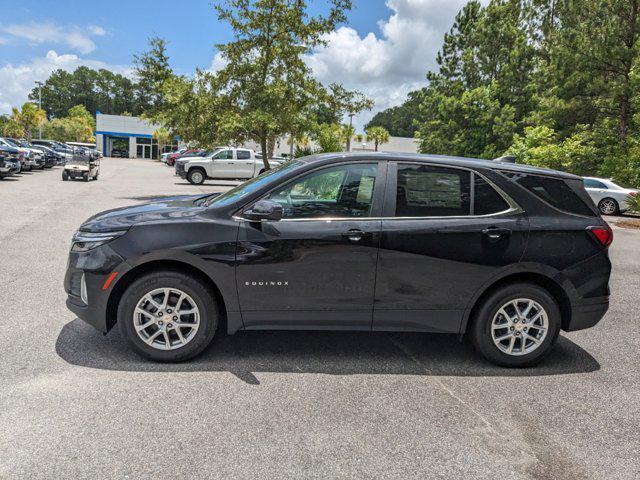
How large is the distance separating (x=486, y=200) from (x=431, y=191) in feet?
1.51

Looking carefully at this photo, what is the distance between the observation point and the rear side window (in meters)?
4.18

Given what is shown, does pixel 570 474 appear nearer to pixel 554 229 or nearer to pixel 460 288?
pixel 460 288

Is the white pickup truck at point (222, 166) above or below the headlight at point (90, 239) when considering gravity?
above

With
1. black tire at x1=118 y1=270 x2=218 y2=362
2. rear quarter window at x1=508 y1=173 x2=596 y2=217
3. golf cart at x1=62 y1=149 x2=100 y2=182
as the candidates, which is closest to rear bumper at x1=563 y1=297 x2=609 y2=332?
rear quarter window at x1=508 y1=173 x2=596 y2=217

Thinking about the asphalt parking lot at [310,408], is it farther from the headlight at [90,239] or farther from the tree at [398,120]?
the tree at [398,120]

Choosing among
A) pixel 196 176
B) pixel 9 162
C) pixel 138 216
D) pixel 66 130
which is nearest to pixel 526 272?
pixel 138 216

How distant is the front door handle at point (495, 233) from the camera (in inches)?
158

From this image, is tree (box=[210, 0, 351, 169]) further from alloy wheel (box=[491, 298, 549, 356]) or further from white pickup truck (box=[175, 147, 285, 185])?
alloy wheel (box=[491, 298, 549, 356])

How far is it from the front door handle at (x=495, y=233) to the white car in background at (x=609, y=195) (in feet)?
54.0

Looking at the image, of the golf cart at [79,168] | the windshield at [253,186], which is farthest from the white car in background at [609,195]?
the golf cart at [79,168]

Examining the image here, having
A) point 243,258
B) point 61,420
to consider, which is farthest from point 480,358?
point 61,420

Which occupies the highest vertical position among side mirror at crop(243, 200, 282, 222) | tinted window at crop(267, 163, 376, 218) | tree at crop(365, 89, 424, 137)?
tree at crop(365, 89, 424, 137)

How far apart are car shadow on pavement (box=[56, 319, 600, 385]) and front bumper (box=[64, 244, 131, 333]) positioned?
38 cm

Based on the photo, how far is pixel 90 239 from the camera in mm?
3951
